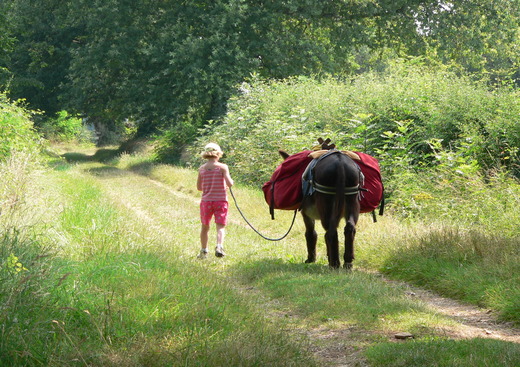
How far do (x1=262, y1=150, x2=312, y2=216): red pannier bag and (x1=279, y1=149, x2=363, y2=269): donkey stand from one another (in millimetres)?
442

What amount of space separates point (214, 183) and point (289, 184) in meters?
1.44

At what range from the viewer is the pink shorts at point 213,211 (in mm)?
10523

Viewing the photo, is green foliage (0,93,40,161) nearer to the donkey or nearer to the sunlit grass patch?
the donkey

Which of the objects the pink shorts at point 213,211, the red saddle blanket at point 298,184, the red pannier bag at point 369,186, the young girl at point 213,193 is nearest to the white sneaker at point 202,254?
the young girl at point 213,193

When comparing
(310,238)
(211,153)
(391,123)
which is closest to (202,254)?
(211,153)

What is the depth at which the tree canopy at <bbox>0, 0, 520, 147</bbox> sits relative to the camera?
Answer: 29438 millimetres

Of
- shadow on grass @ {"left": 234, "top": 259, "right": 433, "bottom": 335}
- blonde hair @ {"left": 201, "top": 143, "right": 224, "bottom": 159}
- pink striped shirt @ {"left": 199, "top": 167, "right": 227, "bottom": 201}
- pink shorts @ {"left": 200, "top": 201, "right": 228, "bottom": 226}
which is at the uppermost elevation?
blonde hair @ {"left": 201, "top": 143, "right": 224, "bottom": 159}

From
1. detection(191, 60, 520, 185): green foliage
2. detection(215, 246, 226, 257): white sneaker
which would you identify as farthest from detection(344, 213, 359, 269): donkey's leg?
detection(191, 60, 520, 185): green foliage

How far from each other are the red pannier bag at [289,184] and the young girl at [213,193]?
933 mm

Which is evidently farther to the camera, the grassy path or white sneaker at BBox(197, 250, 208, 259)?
white sneaker at BBox(197, 250, 208, 259)

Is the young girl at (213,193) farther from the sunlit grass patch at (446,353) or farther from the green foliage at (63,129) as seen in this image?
the green foliage at (63,129)

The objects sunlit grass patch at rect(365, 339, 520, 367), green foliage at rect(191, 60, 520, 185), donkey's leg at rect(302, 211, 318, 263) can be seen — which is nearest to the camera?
sunlit grass patch at rect(365, 339, 520, 367)

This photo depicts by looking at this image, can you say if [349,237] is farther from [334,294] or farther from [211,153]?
[211,153]

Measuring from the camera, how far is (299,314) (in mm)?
7078
